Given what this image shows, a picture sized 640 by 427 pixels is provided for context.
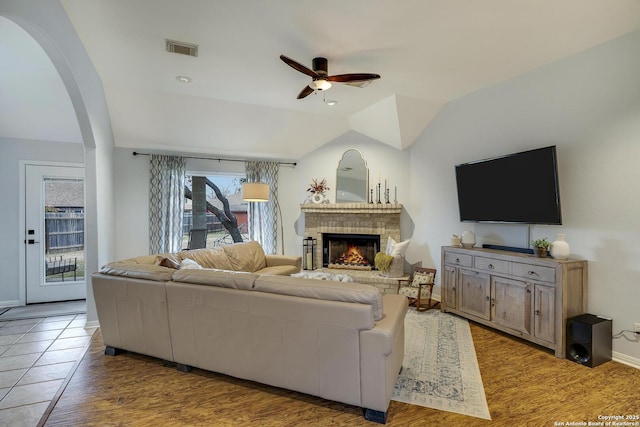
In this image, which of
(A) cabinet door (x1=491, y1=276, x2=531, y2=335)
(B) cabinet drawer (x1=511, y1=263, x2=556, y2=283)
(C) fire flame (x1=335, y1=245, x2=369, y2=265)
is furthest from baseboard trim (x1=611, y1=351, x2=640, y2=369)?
(C) fire flame (x1=335, y1=245, x2=369, y2=265)

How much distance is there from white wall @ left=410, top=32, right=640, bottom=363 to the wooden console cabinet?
0.25m

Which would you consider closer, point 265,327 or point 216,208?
point 265,327

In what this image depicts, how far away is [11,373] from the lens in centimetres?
273

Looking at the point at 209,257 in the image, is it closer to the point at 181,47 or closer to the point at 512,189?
the point at 181,47

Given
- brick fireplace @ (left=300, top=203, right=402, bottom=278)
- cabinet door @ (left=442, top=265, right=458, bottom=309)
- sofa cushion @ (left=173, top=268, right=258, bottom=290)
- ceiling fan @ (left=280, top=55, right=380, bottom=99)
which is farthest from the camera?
brick fireplace @ (left=300, top=203, right=402, bottom=278)

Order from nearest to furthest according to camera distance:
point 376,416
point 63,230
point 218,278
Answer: point 376,416 → point 218,278 → point 63,230

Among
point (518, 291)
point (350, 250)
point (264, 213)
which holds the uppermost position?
point (264, 213)

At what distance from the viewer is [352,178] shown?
19.4 feet

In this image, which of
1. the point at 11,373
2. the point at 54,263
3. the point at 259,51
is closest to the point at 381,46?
the point at 259,51

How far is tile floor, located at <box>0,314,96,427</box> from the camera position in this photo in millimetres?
2250

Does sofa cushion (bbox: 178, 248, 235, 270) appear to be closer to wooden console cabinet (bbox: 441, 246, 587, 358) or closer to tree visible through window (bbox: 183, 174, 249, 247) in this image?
tree visible through window (bbox: 183, 174, 249, 247)

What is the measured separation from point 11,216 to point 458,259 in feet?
20.9

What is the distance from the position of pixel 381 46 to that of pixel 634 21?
2.14 meters

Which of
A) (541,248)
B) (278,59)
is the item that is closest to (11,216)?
(278,59)
